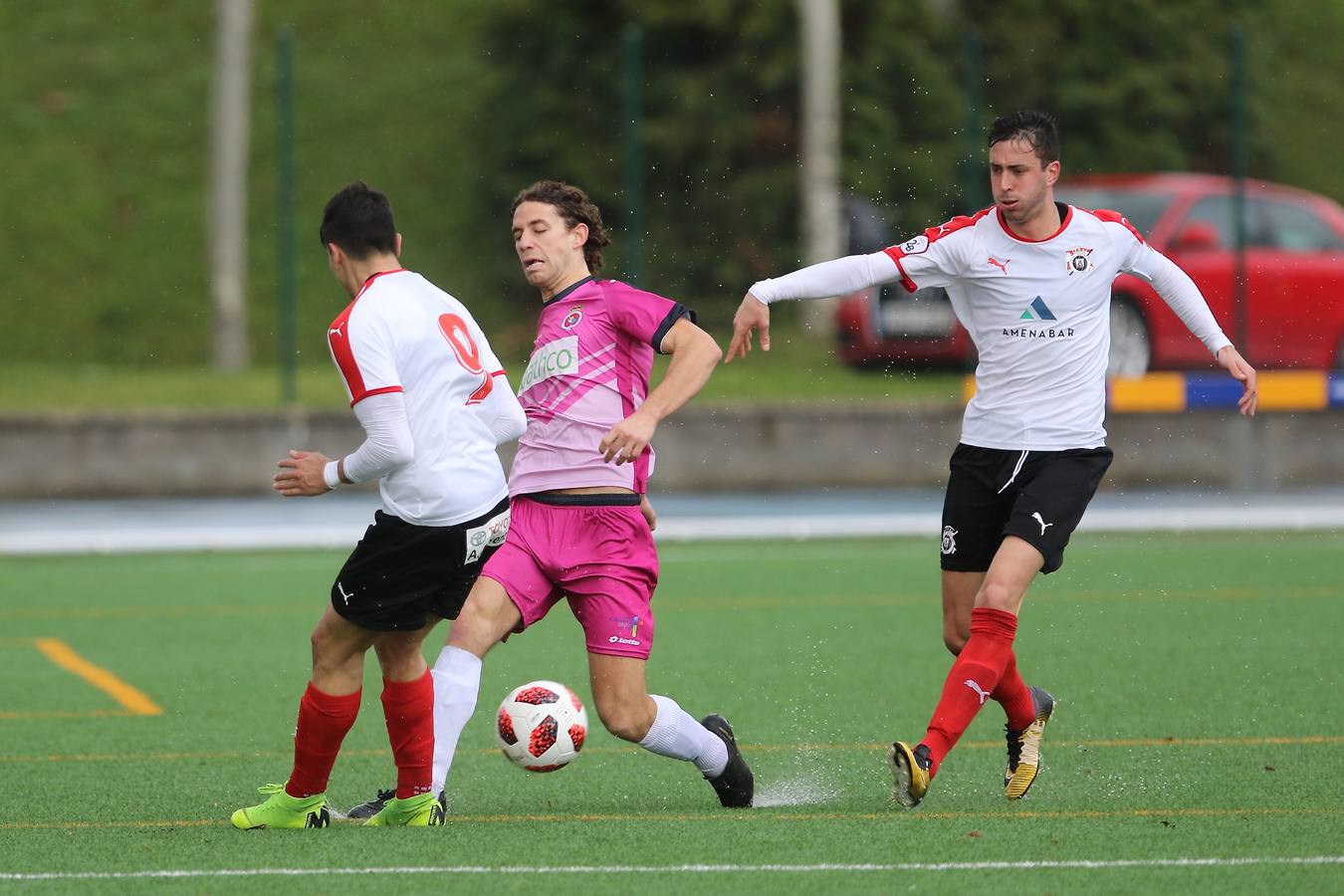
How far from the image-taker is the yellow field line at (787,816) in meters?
5.43

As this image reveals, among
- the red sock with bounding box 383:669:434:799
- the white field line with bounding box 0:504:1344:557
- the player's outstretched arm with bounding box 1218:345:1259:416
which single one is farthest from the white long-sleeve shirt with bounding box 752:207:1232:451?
the white field line with bounding box 0:504:1344:557

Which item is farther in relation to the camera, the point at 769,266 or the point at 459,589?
the point at 769,266

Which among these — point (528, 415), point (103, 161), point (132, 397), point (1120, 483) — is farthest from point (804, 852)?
point (103, 161)

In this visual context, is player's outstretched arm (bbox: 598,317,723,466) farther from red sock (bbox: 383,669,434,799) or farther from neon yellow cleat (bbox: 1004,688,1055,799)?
neon yellow cleat (bbox: 1004,688,1055,799)

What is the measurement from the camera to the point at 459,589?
5496 mm

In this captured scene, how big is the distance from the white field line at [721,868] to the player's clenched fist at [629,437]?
3.96ft

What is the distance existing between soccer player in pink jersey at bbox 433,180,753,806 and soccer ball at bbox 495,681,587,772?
11 centimetres

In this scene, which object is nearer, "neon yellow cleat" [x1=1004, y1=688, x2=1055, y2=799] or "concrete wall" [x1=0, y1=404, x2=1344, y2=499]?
"neon yellow cleat" [x1=1004, y1=688, x2=1055, y2=799]

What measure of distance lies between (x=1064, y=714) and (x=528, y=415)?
8.90 feet

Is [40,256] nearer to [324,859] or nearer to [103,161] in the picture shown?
[103,161]

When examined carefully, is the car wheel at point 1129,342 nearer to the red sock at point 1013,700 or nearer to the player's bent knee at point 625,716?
the red sock at point 1013,700

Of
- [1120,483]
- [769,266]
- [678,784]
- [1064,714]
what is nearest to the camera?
[678,784]

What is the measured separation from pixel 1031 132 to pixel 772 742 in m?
2.48

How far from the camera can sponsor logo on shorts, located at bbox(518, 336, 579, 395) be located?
5867mm
